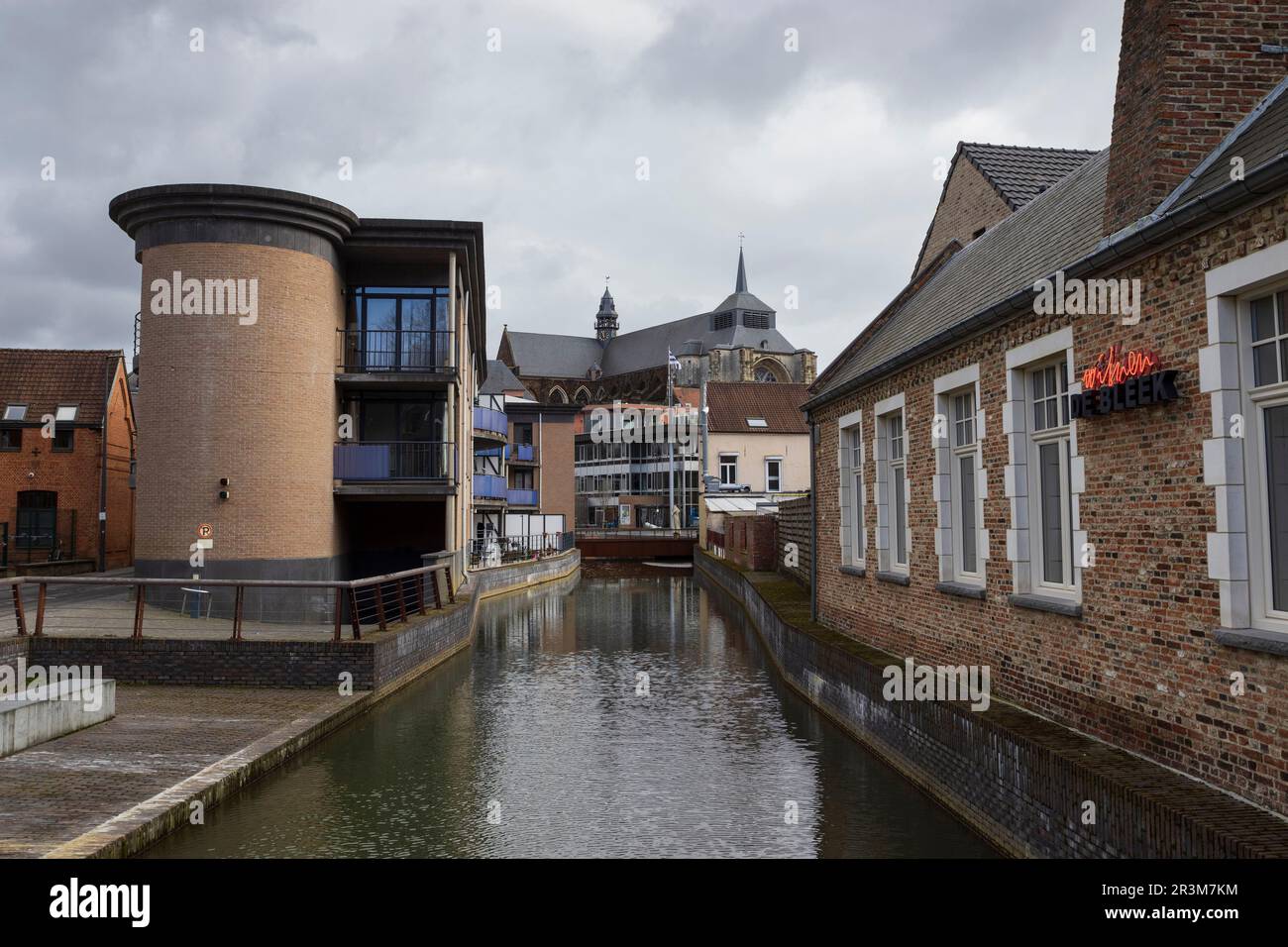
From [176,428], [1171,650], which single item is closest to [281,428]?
[176,428]

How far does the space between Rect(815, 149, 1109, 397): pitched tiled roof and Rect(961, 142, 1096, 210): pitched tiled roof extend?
4.10ft

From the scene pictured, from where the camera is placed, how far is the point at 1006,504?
8.98 m

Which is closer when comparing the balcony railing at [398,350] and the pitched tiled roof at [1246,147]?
the pitched tiled roof at [1246,147]

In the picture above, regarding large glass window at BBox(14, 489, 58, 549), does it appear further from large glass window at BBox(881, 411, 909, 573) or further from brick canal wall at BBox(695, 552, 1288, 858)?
large glass window at BBox(881, 411, 909, 573)

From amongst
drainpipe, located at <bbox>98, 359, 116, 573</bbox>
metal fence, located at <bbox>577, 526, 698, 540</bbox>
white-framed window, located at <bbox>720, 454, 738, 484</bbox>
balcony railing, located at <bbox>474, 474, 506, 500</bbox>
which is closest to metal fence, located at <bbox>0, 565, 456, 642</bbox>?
drainpipe, located at <bbox>98, 359, 116, 573</bbox>

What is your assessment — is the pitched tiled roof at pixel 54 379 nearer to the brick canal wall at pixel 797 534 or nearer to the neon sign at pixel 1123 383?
the brick canal wall at pixel 797 534

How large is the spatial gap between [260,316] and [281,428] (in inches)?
82.6

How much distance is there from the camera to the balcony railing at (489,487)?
1618 inches

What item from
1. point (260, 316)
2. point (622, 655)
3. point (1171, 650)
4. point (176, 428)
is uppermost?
point (260, 316)

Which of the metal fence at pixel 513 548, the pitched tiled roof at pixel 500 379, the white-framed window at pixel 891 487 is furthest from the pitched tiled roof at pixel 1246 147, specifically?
the pitched tiled roof at pixel 500 379

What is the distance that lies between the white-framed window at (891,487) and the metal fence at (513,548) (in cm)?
2089

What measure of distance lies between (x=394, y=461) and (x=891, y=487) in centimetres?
1248
